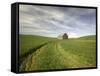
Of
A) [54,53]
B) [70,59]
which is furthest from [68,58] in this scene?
[54,53]

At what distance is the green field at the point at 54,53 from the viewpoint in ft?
8.75

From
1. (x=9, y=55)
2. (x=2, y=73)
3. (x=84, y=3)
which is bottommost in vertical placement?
(x=2, y=73)

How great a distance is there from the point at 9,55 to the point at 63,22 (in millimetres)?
649

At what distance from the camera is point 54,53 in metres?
2.81

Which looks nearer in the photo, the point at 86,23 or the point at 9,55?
the point at 9,55

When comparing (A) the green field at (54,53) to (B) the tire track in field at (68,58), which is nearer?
(A) the green field at (54,53)

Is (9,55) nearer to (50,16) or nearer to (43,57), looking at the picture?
(43,57)

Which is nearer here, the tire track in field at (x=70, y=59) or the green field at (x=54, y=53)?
the green field at (x=54, y=53)

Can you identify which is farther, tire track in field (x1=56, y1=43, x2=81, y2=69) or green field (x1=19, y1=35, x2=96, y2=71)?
tire track in field (x1=56, y1=43, x2=81, y2=69)

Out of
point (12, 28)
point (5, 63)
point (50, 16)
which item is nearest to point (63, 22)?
point (50, 16)

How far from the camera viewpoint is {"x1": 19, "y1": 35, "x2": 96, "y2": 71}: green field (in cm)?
267

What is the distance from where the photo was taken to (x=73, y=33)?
2904 mm

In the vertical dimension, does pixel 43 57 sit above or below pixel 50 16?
below

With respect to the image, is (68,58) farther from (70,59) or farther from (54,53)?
(54,53)
